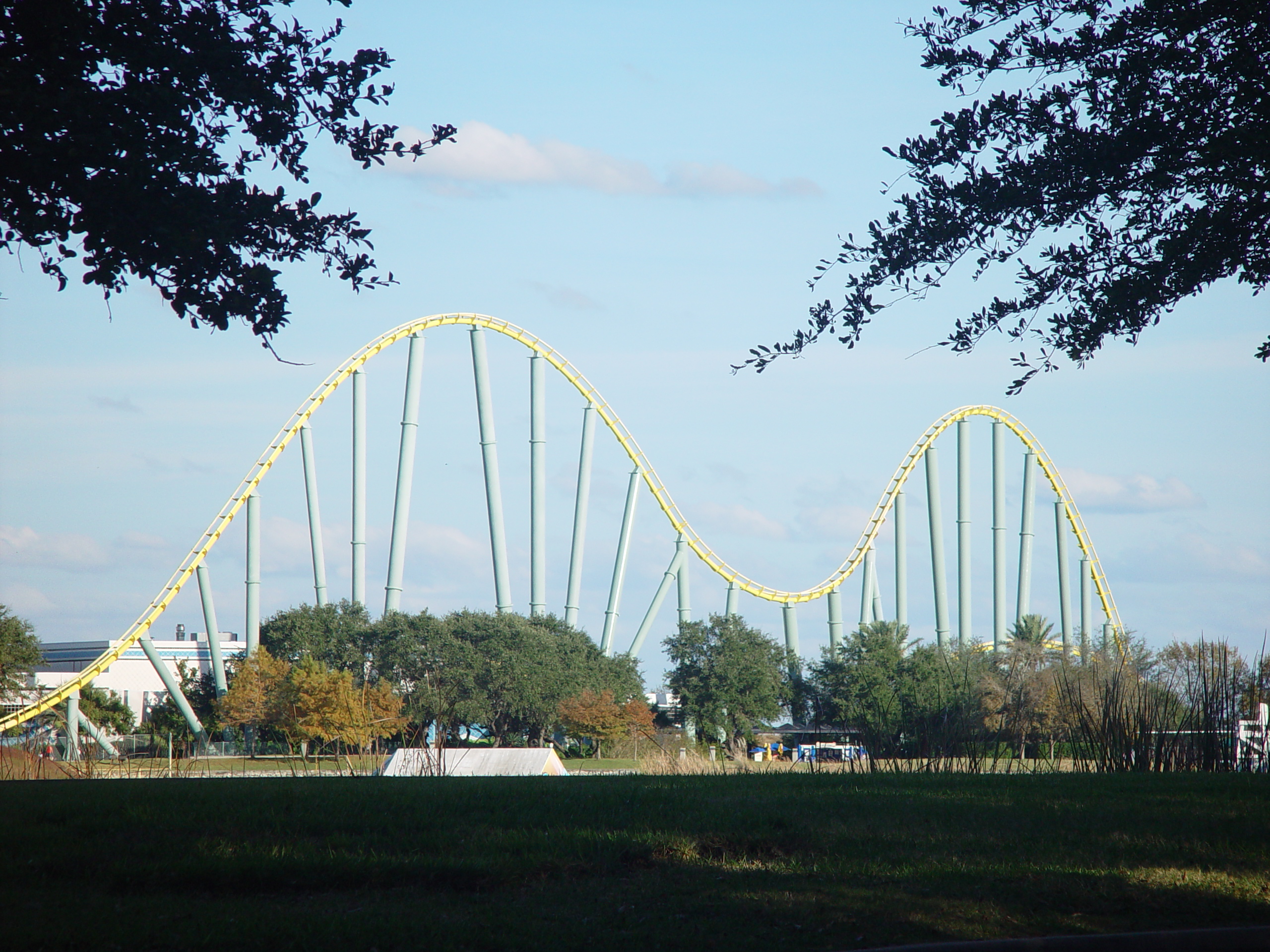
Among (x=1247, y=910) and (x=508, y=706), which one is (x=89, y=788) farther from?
(x=508, y=706)

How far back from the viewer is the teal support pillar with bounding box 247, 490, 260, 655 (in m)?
36.4

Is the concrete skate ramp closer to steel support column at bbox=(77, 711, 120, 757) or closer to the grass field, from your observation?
the grass field

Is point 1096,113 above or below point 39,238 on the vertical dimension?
above

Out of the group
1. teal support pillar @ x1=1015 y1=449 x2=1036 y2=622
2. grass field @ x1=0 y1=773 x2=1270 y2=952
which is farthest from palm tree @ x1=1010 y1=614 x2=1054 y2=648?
grass field @ x1=0 y1=773 x2=1270 y2=952

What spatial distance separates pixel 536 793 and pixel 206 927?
2.90m

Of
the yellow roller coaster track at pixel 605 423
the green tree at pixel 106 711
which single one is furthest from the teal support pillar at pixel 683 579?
the green tree at pixel 106 711

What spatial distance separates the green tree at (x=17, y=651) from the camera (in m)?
35.4

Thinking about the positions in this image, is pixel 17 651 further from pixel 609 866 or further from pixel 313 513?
pixel 609 866

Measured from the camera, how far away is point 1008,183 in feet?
21.0

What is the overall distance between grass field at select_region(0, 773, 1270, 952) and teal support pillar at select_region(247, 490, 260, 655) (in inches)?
1184

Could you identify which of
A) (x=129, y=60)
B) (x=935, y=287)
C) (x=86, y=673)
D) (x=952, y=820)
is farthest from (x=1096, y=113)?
(x=86, y=673)

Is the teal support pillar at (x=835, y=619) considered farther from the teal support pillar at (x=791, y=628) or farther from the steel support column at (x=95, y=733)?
the steel support column at (x=95, y=733)

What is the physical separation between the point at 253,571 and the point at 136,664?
36.6 m

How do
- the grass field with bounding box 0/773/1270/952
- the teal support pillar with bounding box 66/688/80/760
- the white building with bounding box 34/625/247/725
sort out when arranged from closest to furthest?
the grass field with bounding box 0/773/1270/952
the teal support pillar with bounding box 66/688/80/760
the white building with bounding box 34/625/247/725
